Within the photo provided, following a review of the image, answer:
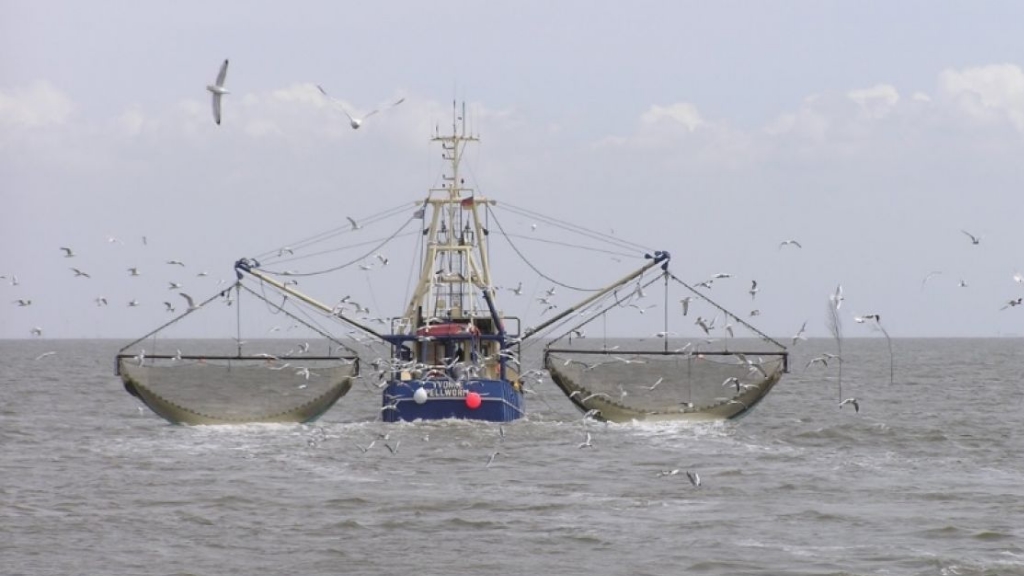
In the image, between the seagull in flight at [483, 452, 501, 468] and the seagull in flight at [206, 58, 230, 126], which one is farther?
the seagull in flight at [483, 452, 501, 468]

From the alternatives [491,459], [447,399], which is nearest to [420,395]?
[447,399]

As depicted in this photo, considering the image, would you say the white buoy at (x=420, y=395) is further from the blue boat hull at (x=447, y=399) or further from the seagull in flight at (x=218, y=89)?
the seagull in flight at (x=218, y=89)

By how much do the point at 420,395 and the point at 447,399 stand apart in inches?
31.9

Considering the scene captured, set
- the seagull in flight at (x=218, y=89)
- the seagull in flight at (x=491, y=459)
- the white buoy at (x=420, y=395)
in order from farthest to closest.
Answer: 1. the white buoy at (x=420, y=395)
2. the seagull in flight at (x=491, y=459)
3. the seagull in flight at (x=218, y=89)

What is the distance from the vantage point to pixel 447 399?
46.1 meters

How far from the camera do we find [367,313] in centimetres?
4956

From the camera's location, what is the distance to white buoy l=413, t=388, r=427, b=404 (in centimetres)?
4638

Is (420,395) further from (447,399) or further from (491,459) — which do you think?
(491,459)

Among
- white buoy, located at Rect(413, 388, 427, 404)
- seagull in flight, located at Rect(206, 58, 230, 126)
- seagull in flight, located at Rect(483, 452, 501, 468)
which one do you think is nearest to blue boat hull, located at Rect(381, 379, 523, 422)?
white buoy, located at Rect(413, 388, 427, 404)

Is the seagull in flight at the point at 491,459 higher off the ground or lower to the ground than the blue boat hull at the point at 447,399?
lower

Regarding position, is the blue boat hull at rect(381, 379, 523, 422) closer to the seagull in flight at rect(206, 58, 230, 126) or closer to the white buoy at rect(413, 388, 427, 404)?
the white buoy at rect(413, 388, 427, 404)

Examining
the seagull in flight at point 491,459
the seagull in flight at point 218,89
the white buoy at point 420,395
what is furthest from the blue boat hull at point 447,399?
the seagull in flight at point 218,89

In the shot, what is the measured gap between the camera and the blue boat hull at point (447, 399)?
46062 mm

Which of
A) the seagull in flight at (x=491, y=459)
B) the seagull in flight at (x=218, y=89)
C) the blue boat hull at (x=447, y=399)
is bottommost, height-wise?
the seagull in flight at (x=491, y=459)
